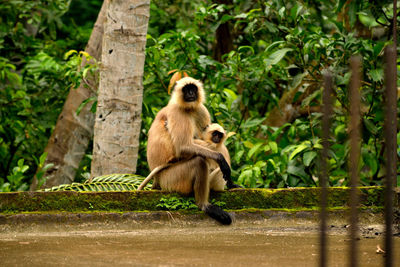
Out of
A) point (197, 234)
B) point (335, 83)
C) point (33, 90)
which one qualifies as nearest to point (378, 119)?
point (335, 83)

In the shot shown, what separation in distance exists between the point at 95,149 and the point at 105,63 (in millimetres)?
866

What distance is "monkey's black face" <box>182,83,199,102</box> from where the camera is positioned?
5121 mm

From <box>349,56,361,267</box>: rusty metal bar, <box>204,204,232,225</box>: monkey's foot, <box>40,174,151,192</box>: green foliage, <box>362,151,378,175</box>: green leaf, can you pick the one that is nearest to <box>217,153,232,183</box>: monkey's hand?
<box>204,204,232,225</box>: monkey's foot

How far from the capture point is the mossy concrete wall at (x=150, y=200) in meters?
4.25

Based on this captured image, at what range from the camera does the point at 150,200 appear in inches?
176

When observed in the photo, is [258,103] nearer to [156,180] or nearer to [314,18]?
[314,18]

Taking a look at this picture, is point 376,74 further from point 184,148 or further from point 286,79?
point 184,148

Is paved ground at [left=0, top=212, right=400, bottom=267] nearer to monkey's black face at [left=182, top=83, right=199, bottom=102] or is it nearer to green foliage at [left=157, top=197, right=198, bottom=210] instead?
green foliage at [left=157, top=197, right=198, bottom=210]

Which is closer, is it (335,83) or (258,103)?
(335,83)

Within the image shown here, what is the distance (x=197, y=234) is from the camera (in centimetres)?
418

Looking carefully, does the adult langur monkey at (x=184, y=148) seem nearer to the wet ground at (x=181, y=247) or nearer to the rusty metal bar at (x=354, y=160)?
the wet ground at (x=181, y=247)

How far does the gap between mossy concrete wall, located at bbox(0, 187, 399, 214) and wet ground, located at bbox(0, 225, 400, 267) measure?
207mm

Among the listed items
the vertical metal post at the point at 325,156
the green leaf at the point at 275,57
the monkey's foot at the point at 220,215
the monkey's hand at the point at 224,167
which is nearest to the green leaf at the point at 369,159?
the green leaf at the point at 275,57

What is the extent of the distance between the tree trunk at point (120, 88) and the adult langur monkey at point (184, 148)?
56cm
